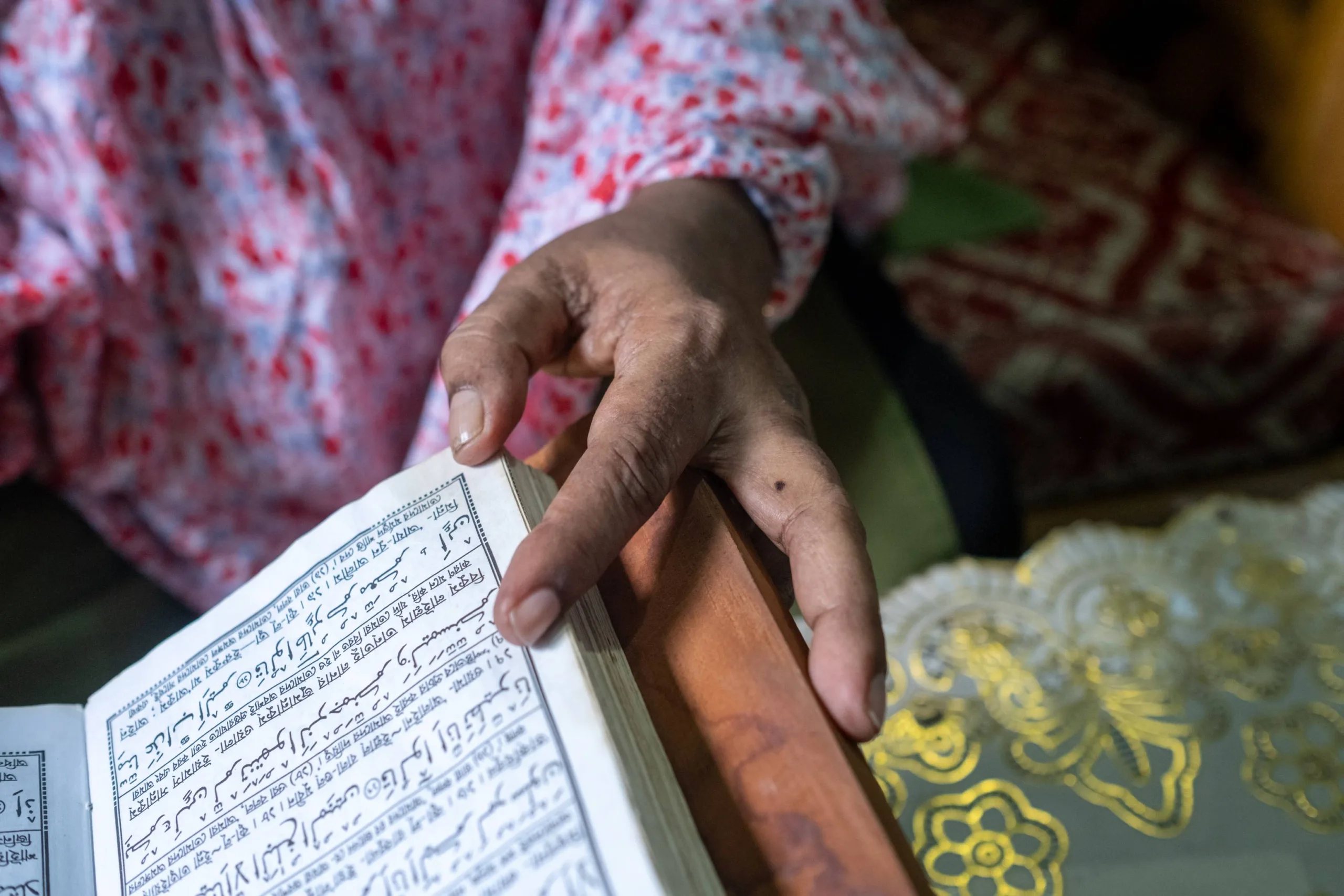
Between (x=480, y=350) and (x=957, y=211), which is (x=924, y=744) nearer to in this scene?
(x=480, y=350)

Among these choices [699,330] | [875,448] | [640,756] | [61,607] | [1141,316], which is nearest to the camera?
[640,756]

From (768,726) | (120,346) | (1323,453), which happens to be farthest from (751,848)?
(1323,453)

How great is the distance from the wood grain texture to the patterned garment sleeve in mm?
219

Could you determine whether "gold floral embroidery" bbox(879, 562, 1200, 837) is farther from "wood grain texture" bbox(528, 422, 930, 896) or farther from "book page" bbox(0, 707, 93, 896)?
"book page" bbox(0, 707, 93, 896)

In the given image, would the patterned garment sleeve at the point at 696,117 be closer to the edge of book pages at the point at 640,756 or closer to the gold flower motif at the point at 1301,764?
the edge of book pages at the point at 640,756

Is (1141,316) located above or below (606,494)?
above

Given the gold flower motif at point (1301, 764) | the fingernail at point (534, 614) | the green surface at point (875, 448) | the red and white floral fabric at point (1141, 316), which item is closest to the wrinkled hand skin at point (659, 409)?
the fingernail at point (534, 614)

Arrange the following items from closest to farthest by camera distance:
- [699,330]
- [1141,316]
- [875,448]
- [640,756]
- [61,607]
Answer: [640,756], [699,330], [61,607], [875,448], [1141,316]

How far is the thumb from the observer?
369 millimetres

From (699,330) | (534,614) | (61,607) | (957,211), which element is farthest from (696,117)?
(957,211)

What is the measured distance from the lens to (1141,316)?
105 cm

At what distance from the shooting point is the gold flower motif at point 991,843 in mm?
433

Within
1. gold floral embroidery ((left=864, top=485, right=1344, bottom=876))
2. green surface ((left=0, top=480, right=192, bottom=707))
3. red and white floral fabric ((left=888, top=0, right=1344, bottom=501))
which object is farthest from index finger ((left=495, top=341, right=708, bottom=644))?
red and white floral fabric ((left=888, top=0, right=1344, bottom=501))

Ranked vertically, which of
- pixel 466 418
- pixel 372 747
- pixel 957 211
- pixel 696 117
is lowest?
pixel 372 747
